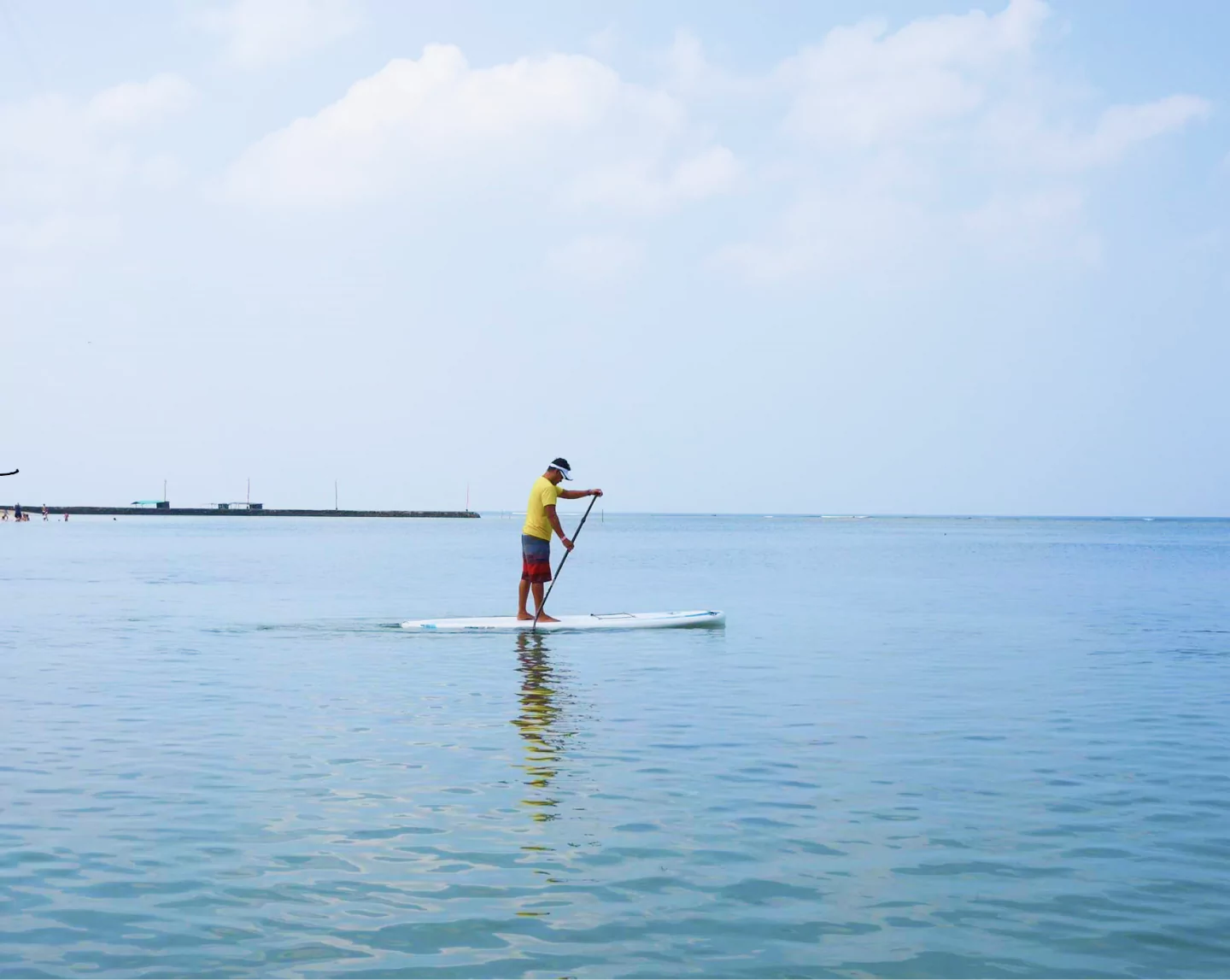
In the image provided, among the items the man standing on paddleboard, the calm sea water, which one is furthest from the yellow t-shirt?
the calm sea water

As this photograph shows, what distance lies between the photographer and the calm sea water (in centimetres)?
664

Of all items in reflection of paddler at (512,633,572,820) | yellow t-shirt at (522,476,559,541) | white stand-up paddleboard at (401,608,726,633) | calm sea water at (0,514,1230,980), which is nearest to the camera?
calm sea water at (0,514,1230,980)

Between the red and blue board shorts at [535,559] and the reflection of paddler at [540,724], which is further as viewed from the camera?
the red and blue board shorts at [535,559]

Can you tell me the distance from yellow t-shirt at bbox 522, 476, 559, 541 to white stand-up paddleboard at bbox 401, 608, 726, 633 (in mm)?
2283

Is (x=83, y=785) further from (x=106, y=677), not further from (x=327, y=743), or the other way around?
(x=106, y=677)

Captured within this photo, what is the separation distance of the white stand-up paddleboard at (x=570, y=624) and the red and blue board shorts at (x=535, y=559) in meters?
1.05

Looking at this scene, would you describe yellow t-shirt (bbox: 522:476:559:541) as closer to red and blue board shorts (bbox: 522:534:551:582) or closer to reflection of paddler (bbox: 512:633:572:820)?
Result: red and blue board shorts (bbox: 522:534:551:582)

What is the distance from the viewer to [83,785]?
408 inches

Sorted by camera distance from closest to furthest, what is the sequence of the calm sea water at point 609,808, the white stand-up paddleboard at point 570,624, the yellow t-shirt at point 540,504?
the calm sea water at point 609,808 < the yellow t-shirt at point 540,504 < the white stand-up paddleboard at point 570,624

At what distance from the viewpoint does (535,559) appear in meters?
22.5

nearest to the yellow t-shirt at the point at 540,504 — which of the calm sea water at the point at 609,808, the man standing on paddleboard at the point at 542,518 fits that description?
the man standing on paddleboard at the point at 542,518

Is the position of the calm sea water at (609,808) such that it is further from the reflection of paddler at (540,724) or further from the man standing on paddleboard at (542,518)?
the man standing on paddleboard at (542,518)

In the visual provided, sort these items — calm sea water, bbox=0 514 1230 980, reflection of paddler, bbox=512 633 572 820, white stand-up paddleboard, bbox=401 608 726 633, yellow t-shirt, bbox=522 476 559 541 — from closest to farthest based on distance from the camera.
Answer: calm sea water, bbox=0 514 1230 980
reflection of paddler, bbox=512 633 572 820
yellow t-shirt, bbox=522 476 559 541
white stand-up paddleboard, bbox=401 608 726 633

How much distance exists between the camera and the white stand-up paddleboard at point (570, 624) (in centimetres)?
2380
